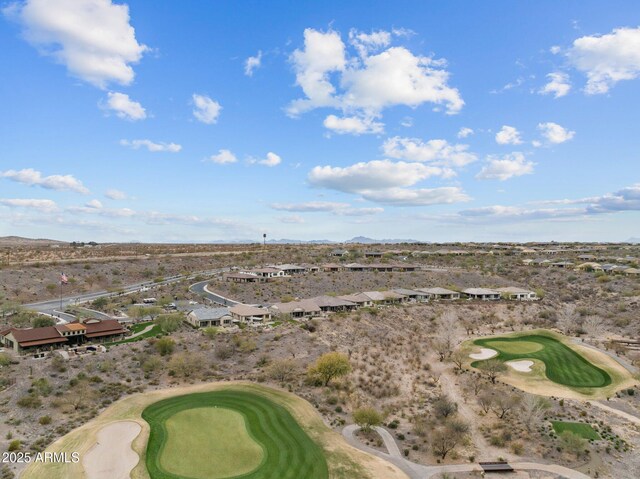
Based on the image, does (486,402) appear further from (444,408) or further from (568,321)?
(568,321)

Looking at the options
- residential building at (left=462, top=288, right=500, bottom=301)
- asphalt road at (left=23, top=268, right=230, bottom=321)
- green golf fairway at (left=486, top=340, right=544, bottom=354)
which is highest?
residential building at (left=462, top=288, right=500, bottom=301)

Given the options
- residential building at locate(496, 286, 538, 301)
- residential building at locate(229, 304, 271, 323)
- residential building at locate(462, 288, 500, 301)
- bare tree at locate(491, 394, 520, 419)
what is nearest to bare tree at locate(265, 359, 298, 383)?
bare tree at locate(491, 394, 520, 419)

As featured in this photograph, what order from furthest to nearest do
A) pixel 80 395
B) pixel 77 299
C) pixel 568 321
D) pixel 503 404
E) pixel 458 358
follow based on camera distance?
pixel 77 299, pixel 568 321, pixel 458 358, pixel 503 404, pixel 80 395

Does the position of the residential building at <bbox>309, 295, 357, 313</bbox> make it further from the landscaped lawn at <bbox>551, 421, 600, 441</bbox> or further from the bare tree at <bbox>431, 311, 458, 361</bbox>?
the landscaped lawn at <bbox>551, 421, 600, 441</bbox>

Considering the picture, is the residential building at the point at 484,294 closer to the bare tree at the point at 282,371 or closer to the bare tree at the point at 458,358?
the bare tree at the point at 458,358

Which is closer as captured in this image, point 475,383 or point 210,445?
point 210,445

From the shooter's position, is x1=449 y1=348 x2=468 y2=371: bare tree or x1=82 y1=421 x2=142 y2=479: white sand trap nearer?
x1=82 y1=421 x2=142 y2=479: white sand trap

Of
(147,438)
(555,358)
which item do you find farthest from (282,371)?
(555,358)

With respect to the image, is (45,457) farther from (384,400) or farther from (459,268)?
(459,268)
